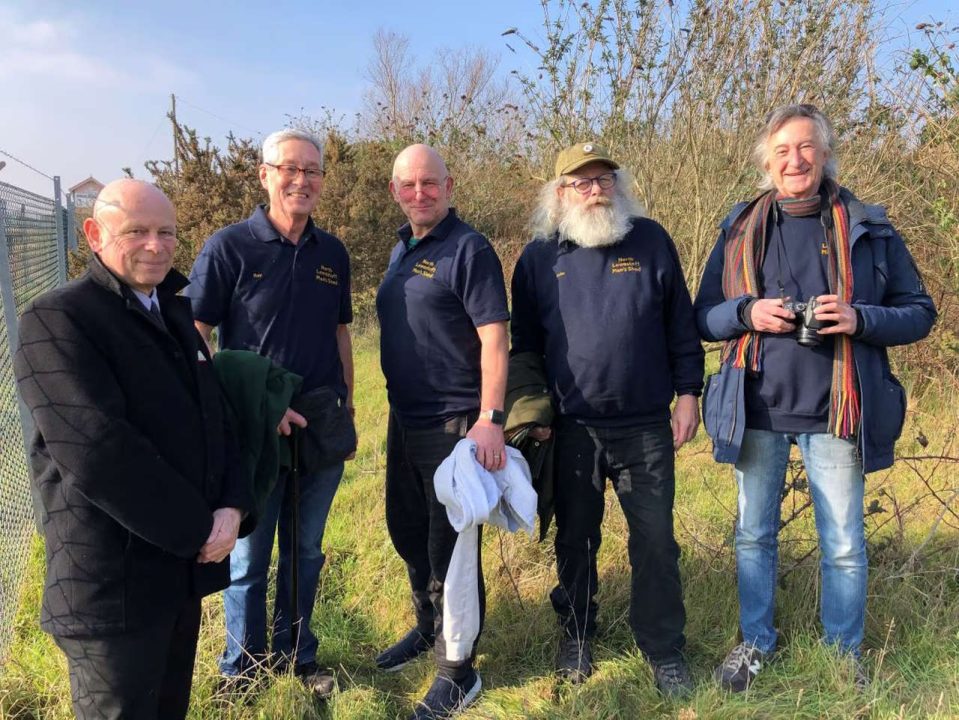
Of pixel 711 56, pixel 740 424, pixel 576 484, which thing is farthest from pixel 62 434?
pixel 711 56

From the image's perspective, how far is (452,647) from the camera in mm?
2701

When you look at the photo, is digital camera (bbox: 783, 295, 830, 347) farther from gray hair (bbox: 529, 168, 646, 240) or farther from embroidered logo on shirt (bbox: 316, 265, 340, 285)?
embroidered logo on shirt (bbox: 316, 265, 340, 285)

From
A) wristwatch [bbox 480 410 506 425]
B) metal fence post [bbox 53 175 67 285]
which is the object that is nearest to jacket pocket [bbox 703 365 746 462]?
wristwatch [bbox 480 410 506 425]

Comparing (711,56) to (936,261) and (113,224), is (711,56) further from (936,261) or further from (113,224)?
(113,224)

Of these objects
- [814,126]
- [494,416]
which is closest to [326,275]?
[494,416]

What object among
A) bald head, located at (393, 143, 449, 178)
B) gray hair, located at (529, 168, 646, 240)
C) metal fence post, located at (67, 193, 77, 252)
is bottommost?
gray hair, located at (529, 168, 646, 240)

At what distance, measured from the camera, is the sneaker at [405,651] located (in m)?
3.12

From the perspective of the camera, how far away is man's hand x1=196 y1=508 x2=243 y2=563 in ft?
6.36

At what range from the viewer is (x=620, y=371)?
2.67 meters

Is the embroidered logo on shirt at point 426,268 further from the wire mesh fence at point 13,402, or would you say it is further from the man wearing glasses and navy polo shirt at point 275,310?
the wire mesh fence at point 13,402

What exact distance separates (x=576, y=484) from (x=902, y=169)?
4.26 meters

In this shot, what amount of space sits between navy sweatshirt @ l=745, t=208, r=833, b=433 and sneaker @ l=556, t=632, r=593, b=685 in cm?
121

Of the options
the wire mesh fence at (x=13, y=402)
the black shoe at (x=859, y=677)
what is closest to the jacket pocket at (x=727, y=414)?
the black shoe at (x=859, y=677)

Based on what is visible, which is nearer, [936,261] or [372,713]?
[372,713]
